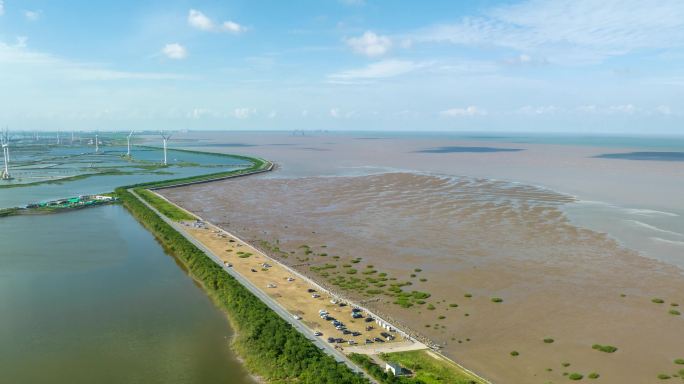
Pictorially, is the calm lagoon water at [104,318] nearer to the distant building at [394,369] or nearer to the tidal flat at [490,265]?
the distant building at [394,369]

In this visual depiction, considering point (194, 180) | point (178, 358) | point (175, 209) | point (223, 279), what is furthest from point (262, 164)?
point (178, 358)

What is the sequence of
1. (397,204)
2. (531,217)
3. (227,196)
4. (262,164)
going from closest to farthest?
(531,217) < (397,204) < (227,196) < (262,164)

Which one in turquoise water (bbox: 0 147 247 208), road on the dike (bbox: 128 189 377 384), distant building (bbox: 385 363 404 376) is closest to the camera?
distant building (bbox: 385 363 404 376)

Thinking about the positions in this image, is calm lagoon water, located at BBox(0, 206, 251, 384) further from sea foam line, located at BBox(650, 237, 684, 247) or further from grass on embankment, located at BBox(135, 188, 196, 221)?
sea foam line, located at BBox(650, 237, 684, 247)

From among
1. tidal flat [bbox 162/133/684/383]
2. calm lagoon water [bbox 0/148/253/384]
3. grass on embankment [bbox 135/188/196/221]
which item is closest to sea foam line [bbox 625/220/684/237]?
tidal flat [bbox 162/133/684/383]

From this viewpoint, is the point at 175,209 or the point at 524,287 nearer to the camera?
the point at 524,287

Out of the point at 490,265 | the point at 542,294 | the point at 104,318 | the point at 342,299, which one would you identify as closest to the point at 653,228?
the point at 490,265

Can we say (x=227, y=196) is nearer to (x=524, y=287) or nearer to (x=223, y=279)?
(x=223, y=279)
